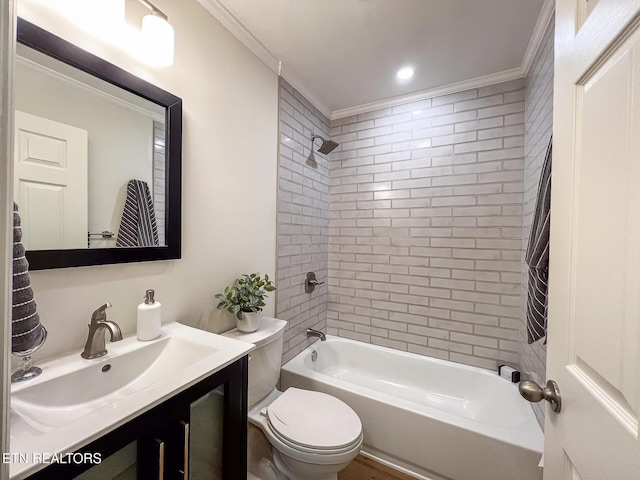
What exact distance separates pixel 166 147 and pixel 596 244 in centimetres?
143

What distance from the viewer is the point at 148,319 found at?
102 cm

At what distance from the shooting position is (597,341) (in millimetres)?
511

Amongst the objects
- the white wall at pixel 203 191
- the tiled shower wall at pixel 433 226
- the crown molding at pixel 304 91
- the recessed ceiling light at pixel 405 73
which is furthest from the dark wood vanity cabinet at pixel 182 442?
the recessed ceiling light at pixel 405 73

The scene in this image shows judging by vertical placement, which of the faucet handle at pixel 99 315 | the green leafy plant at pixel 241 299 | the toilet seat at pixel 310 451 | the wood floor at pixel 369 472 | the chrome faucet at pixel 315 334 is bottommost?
the wood floor at pixel 369 472

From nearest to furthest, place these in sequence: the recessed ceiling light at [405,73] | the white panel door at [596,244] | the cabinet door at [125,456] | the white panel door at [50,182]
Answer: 1. the white panel door at [596,244]
2. the cabinet door at [125,456]
3. the white panel door at [50,182]
4. the recessed ceiling light at [405,73]

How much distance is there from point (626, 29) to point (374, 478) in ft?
6.72

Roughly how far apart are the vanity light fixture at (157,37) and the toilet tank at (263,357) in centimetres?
126

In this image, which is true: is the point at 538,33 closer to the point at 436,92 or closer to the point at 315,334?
the point at 436,92

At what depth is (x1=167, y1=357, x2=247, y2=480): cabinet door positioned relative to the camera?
0.75m

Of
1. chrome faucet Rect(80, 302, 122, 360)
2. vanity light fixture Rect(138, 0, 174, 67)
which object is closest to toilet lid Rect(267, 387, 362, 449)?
chrome faucet Rect(80, 302, 122, 360)

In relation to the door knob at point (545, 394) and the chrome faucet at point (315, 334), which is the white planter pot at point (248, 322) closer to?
the chrome faucet at point (315, 334)

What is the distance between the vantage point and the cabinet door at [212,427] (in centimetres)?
75

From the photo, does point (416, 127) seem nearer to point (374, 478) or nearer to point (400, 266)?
point (400, 266)

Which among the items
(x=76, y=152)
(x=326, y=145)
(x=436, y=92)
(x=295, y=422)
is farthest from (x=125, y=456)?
(x=436, y=92)
